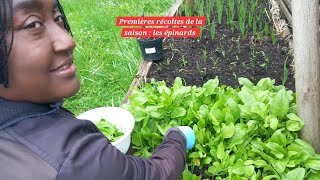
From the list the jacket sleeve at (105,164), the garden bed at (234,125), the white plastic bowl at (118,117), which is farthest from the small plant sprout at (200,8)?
the jacket sleeve at (105,164)

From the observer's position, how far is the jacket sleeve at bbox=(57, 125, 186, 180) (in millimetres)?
1169

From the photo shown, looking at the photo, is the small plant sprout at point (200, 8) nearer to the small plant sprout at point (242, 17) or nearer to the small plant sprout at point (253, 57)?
the small plant sprout at point (242, 17)

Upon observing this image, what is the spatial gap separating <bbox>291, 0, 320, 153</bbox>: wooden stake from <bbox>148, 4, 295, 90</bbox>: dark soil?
0.77 metres

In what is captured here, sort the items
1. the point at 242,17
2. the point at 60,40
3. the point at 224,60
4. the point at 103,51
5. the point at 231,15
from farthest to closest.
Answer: the point at 103,51, the point at 231,15, the point at 242,17, the point at 224,60, the point at 60,40

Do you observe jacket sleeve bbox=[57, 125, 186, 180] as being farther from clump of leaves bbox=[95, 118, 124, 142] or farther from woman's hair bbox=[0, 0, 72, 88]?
Answer: clump of leaves bbox=[95, 118, 124, 142]

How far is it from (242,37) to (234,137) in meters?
1.65

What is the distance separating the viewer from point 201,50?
353 centimetres

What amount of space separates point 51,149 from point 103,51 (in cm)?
303

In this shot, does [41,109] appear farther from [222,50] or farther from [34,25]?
[222,50]

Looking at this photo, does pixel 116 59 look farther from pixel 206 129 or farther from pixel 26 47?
pixel 26 47

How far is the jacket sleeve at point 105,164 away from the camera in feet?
3.84

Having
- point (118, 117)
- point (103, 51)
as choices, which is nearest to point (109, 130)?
point (118, 117)

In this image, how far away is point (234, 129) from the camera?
2.12m

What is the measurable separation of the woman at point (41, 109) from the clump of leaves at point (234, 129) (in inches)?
33.8
